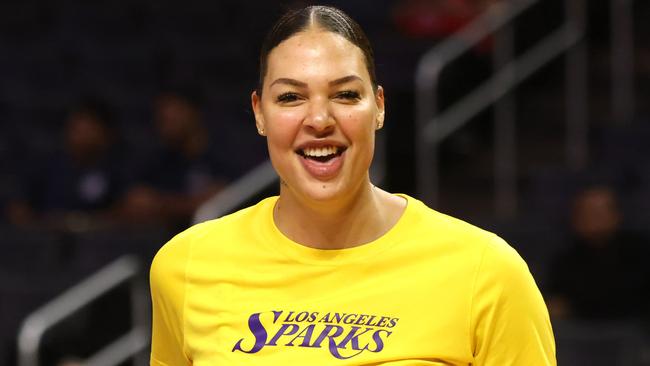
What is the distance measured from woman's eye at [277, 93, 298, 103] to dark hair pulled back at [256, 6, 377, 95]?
0.30 feet

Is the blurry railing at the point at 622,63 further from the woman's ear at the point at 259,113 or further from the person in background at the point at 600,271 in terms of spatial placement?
the woman's ear at the point at 259,113

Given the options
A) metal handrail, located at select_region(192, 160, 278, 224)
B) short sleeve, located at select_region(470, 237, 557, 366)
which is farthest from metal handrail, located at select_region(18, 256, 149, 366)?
short sleeve, located at select_region(470, 237, 557, 366)

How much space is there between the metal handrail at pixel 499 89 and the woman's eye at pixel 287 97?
177 inches

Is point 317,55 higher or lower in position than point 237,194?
lower

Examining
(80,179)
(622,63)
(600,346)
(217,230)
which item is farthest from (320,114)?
(622,63)

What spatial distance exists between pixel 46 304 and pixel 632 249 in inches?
112

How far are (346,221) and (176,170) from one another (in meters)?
4.89

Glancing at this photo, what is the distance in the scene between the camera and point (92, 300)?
6.54m

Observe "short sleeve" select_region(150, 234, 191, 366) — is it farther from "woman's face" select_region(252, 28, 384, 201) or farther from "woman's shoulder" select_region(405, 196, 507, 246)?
"woman's shoulder" select_region(405, 196, 507, 246)

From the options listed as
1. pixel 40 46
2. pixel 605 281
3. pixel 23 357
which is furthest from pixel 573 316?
pixel 40 46

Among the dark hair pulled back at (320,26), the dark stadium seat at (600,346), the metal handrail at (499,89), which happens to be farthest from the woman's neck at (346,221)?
the metal handrail at (499,89)

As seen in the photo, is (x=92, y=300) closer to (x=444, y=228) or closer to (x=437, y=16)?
(x=437, y=16)

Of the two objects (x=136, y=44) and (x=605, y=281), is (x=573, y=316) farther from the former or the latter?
(x=136, y=44)

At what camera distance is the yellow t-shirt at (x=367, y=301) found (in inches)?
95.7
